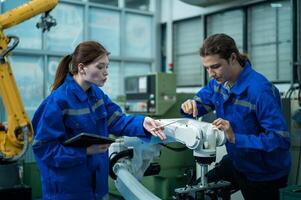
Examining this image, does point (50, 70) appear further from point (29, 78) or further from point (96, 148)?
point (96, 148)

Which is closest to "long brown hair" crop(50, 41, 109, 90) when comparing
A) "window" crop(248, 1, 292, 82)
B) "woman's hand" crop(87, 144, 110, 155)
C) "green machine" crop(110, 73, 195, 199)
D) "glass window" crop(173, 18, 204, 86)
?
"woman's hand" crop(87, 144, 110, 155)

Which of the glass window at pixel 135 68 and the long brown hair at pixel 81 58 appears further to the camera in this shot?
the glass window at pixel 135 68

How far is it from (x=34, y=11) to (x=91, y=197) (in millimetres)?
2188

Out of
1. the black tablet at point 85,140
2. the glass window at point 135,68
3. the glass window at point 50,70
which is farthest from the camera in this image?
the glass window at point 135,68

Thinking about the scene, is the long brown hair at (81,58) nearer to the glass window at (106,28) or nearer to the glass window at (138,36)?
the glass window at (106,28)

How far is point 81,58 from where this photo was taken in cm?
190

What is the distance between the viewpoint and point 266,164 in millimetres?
2041

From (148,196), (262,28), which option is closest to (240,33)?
(262,28)

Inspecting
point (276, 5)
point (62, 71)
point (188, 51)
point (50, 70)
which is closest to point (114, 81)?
point (50, 70)

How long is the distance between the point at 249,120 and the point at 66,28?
423 centimetres

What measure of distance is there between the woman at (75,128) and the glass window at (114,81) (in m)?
4.11

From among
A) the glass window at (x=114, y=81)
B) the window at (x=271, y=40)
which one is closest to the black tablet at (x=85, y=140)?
the window at (x=271, y=40)

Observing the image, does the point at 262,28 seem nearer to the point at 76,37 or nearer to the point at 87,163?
the point at 76,37

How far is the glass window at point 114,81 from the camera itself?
6.14 meters
